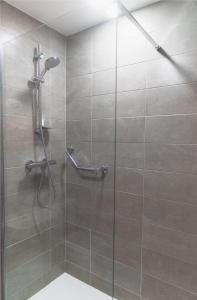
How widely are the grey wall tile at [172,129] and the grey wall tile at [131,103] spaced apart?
11 centimetres

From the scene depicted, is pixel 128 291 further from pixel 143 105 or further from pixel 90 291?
pixel 143 105

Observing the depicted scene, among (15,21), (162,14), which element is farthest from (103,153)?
(15,21)

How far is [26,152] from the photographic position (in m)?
1.66

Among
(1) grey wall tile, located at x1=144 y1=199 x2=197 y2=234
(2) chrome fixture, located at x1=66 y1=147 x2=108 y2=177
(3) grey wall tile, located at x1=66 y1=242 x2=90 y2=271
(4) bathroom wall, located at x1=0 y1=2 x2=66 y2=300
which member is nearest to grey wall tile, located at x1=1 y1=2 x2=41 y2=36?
(4) bathroom wall, located at x1=0 y1=2 x2=66 y2=300

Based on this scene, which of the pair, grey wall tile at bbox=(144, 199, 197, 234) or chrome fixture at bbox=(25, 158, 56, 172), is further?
chrome fixture at bbox=(25, 158, 56, 172)

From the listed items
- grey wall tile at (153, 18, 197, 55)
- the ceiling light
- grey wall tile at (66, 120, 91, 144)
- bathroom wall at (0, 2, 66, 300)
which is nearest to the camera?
grey wall tile at (153, 18, 197, 55)

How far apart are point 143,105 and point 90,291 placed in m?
1.65

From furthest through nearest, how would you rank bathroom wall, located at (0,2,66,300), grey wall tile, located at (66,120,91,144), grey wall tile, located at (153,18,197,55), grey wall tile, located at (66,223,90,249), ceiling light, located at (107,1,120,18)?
1. grey wall tile, located at (66,223,90,249)
2. grey wall tile, located at (66,120,91,144)
3. bathroom wall, located at (0,2,66,300)
4. ceiling light, located at (107,1,120,18)
5. grey wall tile, located at (153,18,197,55)

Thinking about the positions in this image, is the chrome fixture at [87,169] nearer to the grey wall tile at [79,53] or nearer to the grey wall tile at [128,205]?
the grey wall tile at [128,205]

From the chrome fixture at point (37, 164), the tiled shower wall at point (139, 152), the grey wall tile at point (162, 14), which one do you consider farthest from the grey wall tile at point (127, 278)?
the grey wall tile at point (162, 14)

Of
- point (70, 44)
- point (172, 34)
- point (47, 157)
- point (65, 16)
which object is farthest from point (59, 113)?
point (172, 34)

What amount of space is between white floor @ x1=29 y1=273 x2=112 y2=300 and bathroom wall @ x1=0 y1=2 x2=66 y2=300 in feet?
0.21

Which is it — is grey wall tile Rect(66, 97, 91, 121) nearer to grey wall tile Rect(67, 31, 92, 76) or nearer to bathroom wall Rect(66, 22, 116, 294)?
bathroom wall Rect(66, 22, 116, 294)

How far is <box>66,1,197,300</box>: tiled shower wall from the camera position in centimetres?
144
